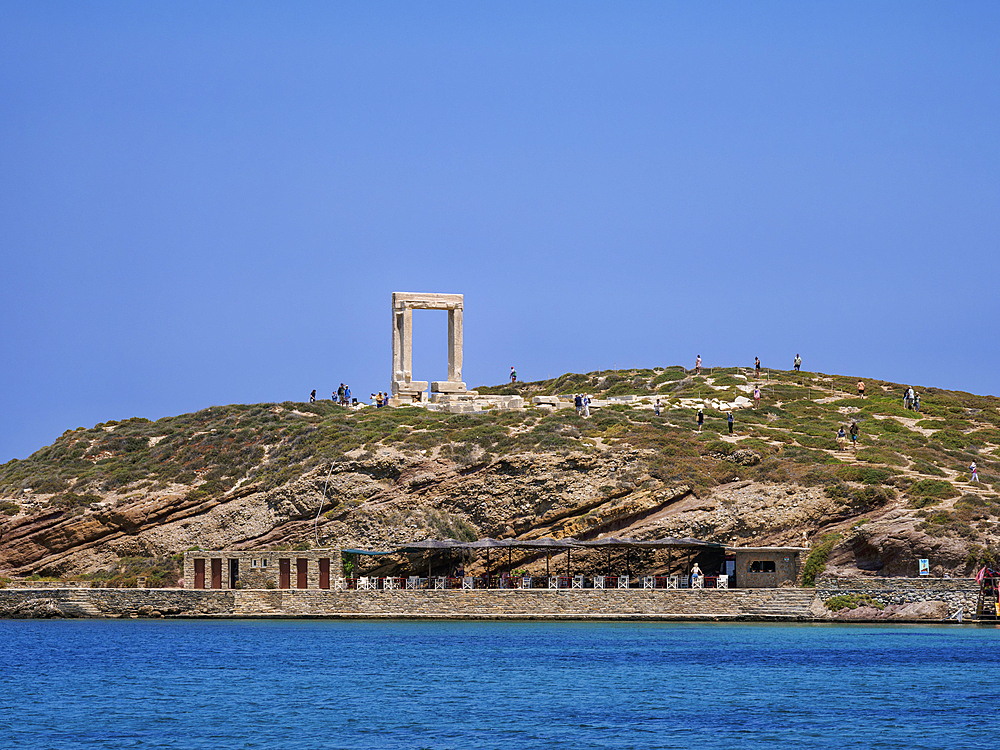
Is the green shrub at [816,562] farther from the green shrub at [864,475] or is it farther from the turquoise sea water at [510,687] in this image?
the green shrub at [864,475]

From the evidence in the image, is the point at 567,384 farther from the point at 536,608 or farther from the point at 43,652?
the point at 43,652

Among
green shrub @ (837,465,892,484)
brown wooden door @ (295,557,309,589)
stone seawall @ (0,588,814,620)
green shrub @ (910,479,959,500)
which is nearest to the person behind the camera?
stone seawall @ (0,588,814,620)

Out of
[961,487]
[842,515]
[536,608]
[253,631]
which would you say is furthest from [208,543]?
[961,487]

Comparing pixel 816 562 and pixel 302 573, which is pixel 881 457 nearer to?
pixel 816 562

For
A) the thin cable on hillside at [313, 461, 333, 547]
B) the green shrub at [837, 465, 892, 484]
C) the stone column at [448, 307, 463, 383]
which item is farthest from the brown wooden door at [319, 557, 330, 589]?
the stone column at [448, 307, 463, 383]

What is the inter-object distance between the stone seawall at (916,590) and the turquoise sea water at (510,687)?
4.61ft

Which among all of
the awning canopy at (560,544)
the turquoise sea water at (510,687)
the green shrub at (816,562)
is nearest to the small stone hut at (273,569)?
the awning canopy at (560,544)

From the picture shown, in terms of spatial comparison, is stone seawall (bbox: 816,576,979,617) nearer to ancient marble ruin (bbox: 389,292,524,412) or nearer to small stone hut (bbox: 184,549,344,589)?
small stone hut (bbox: 184,549,344,589)

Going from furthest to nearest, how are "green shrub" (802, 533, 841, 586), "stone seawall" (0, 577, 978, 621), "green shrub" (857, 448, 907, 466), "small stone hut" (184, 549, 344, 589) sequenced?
"green shrub" (857, 448, 907, 466) → "small stone hut" (184, 549, 344, 589) → "green shrub" (802, 533, 841, 586) → "stone seawall" (0, 577, 978, 621)

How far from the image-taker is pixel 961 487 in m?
65.4

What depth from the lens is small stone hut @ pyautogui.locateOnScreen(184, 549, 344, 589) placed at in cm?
6525

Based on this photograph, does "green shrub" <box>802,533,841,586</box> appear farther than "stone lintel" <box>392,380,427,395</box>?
No

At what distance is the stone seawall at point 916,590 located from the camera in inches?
2224

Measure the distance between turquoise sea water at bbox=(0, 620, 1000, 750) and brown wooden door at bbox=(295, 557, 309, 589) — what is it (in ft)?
22.6
